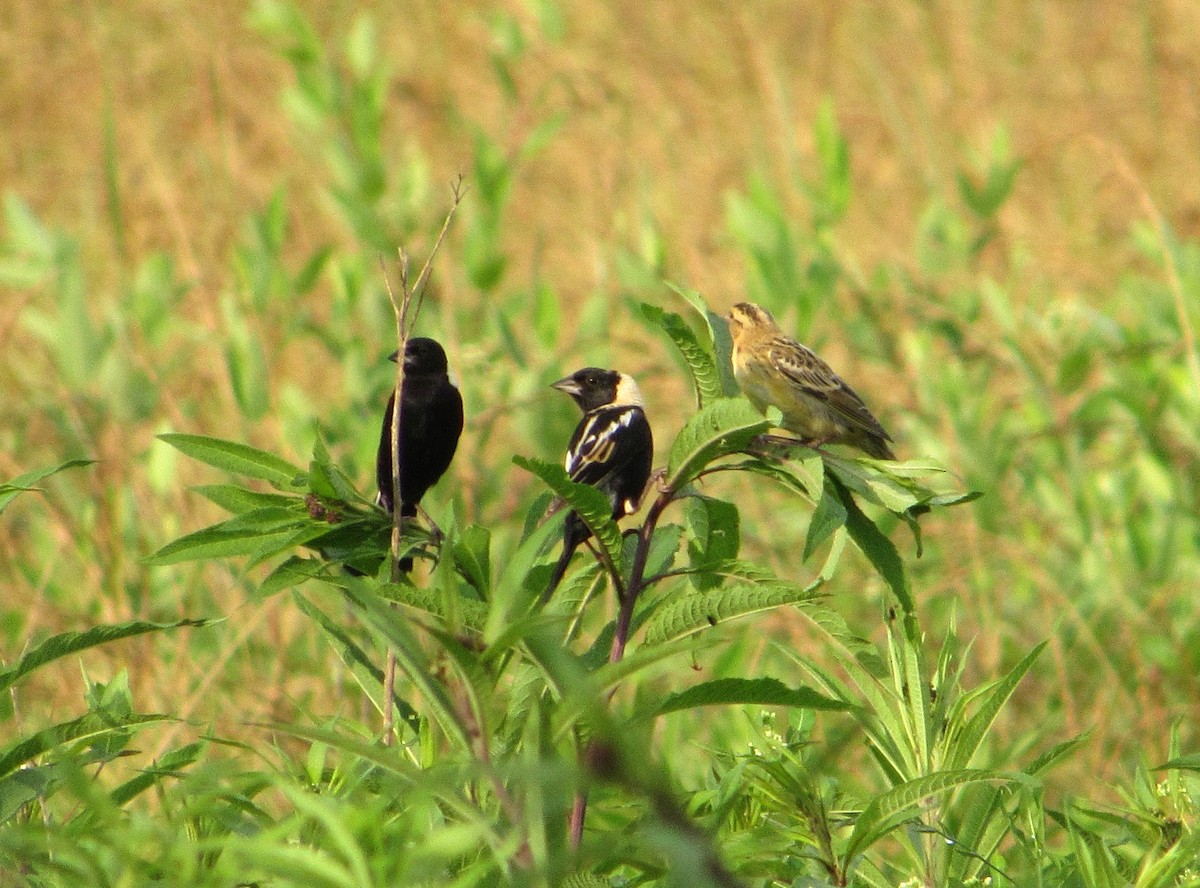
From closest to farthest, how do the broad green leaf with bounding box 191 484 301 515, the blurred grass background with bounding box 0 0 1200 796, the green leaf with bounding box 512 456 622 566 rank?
the green leaf with bounding box 512 456 622 566 → the broad green leaf with bounding box 191 484 301 515 → the blurred grass background with bounding box 0 0 1200 796

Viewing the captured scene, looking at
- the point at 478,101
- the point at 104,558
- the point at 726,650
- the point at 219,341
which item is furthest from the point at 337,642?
the point at 478,101

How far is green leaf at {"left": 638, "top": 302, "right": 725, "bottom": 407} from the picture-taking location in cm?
202

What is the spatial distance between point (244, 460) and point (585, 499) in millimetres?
612

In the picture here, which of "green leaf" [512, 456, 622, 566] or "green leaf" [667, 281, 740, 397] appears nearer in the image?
"green leaf" [512, 456, 622, 566]

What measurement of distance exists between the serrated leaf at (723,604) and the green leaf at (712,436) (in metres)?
0.19

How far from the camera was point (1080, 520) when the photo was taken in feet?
20.1

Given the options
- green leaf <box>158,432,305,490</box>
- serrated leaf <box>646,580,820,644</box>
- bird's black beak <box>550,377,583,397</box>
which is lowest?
serrated leaf <box>646,580,820,644</box>

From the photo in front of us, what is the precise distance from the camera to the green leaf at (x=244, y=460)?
7.22ft

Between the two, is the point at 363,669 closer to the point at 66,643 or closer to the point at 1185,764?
the point at 66,643

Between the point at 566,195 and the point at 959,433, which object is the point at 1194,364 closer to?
the point at 959,433

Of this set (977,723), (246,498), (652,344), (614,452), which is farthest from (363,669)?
(652,344)

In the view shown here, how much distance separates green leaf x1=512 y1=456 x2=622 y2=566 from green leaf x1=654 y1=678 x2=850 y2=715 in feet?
0.77

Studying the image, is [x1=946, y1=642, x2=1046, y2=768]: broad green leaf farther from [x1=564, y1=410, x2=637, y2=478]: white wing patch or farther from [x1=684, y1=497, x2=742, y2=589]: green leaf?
[x1=564, y1=410, x2=637, y2=478]: white wing patch

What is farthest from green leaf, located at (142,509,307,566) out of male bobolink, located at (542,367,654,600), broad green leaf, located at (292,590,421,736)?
male bobolink, located at (542,367,654,600)
